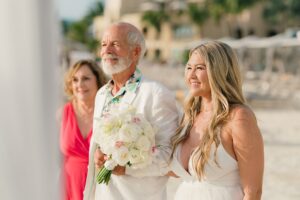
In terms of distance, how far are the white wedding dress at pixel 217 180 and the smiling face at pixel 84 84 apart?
1.57 metres

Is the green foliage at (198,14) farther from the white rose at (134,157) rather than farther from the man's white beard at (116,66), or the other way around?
the white rose at (134,157)

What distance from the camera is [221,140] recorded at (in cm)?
301

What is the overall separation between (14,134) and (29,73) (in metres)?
0.19

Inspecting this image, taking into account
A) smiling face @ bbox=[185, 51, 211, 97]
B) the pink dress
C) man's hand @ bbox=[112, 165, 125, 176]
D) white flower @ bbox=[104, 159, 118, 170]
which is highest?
smiling face @ bbox=[185, 51, 211, 97]

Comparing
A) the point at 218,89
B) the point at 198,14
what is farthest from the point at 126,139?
the point at 198,14

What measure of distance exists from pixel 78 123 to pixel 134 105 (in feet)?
A: 3.64

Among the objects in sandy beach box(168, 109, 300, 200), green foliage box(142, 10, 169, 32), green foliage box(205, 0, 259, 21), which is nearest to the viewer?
sandy beach box(168, 109, 300, 200)

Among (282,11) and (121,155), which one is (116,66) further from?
(282,11)

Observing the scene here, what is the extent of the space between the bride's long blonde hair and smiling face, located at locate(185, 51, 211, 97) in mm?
49

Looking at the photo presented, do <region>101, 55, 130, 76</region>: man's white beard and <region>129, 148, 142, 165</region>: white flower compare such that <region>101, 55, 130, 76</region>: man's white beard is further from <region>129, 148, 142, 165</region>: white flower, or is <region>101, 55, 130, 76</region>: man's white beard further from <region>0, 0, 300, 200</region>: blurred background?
<region>129, 148, 142, 165</region>: white flower

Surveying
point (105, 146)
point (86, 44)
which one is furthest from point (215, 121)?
point (86, 44)

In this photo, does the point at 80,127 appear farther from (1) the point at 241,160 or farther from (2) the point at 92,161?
(1) the point at 241,160

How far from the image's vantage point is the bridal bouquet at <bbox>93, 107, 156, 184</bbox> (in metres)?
3.28

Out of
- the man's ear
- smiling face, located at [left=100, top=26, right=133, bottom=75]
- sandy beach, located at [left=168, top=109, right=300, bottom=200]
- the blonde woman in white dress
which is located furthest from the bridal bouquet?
sandy beach, located at [left=168, top=109, right=300, bottom=200]
